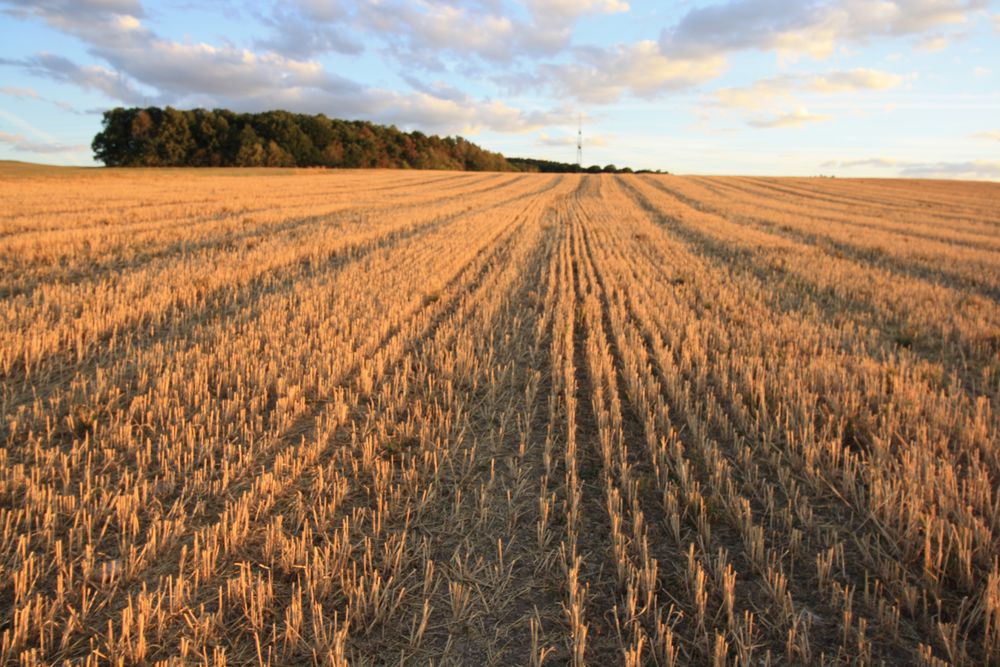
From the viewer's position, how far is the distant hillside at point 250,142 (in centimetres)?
6725

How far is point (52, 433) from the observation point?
4.10 meters

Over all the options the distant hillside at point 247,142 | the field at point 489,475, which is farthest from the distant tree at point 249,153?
the field at point 489,475

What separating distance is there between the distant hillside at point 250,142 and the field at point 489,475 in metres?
68.6

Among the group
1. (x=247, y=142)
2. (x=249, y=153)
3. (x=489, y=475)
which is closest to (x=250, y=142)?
(x=247, y=142)

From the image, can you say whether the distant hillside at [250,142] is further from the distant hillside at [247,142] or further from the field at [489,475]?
the field at [489,475]

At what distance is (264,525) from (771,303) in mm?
7961

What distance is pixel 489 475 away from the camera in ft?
12.8

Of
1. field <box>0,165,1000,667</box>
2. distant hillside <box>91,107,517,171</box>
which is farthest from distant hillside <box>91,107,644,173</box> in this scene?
field <box>0,165,1000,667</box>

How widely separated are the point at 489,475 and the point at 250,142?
2965 inches

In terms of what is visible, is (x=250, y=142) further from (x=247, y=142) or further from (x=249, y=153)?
(x=249, y=153)

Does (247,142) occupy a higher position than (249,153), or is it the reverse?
(247,142)

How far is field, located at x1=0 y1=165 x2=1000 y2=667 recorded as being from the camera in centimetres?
252

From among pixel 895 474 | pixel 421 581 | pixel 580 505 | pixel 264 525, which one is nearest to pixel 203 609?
pixel 264 525

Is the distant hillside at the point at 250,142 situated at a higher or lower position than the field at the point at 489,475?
higher
